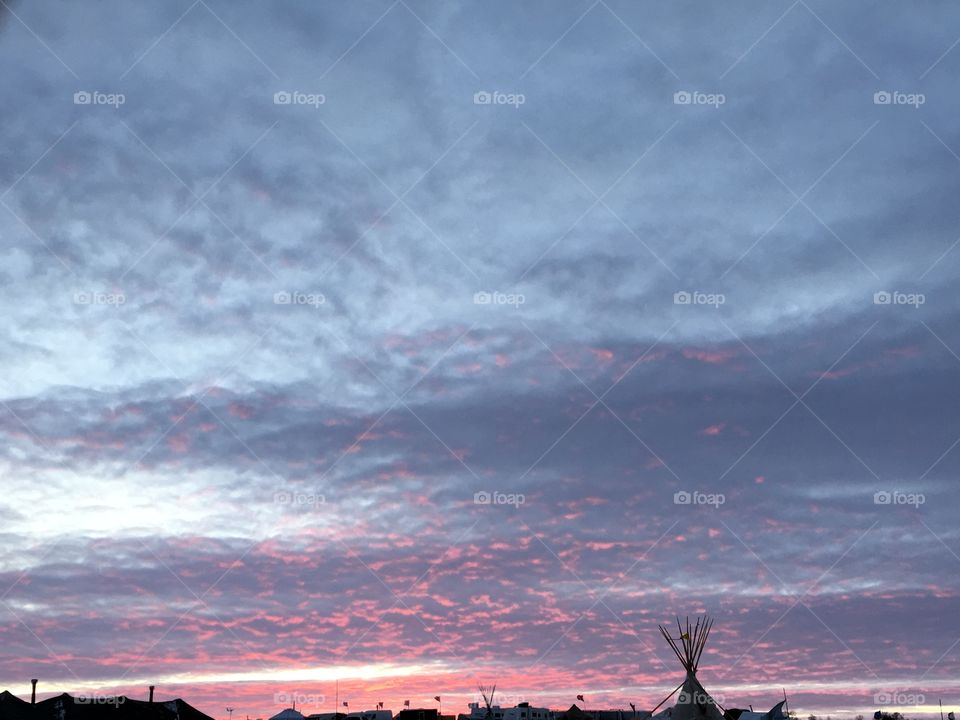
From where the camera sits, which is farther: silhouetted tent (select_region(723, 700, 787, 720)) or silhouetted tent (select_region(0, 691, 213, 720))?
silhouetted tent (select_region(723, 700, 787, 720))

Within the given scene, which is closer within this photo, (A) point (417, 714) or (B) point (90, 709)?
(B) point (90, 709)

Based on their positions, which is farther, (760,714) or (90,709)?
(760,714)

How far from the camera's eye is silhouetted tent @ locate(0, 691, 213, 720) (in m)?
94.1

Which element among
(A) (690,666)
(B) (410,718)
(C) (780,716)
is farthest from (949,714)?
(A) (690,666)

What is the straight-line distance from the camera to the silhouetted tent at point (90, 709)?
94.1 metres

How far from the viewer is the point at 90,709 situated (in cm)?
10388

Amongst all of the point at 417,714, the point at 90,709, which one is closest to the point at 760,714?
the point at 417,714

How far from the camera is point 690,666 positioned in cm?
6988

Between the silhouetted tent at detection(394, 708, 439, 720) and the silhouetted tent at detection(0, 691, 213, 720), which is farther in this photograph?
the silhouetted tent at detection(394, 708, 439, 720)

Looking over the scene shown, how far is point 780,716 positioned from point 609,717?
58.4 metres

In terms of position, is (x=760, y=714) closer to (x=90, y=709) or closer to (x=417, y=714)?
(x=417, y=714)

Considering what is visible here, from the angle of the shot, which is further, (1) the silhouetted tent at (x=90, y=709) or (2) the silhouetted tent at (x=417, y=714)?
(2) the silhouetted tent at (x=417, y=714)

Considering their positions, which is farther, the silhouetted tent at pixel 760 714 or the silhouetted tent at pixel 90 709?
the silhouetted tent at pixel 760 714

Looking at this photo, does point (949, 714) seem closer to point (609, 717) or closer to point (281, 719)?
point (609, 717)
